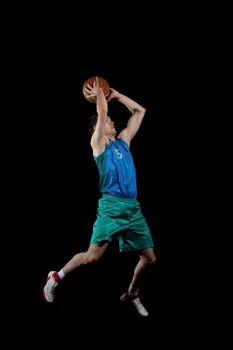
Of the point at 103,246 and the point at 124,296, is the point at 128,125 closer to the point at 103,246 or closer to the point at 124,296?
the point at 103,246

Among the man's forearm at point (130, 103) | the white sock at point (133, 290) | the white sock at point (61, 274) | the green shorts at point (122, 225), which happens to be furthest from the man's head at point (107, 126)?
the white sock at point (133, 290)

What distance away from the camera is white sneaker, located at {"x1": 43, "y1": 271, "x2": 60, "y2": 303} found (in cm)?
317

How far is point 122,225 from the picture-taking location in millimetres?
3090

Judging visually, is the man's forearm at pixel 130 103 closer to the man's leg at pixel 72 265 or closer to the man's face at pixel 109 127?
the man's face at pixel 109 127

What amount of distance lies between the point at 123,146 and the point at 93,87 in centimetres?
53

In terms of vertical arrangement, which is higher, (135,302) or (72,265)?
(72,265)

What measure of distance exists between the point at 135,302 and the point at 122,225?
0.67 m

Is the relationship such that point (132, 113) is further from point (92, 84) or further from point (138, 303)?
point (138, 303)

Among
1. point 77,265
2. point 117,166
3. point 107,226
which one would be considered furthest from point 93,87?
point 77,265

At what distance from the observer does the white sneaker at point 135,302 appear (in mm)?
A: 3243

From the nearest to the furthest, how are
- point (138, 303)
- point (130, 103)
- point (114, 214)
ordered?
point (114, 214) < point (138, 303) < point (130, 103)

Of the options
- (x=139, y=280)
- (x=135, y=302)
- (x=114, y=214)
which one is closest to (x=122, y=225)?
(x=114, y=214)

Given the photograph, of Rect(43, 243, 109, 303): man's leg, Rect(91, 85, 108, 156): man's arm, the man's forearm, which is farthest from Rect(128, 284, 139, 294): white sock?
the man's forearm

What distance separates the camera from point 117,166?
315 centimetres
